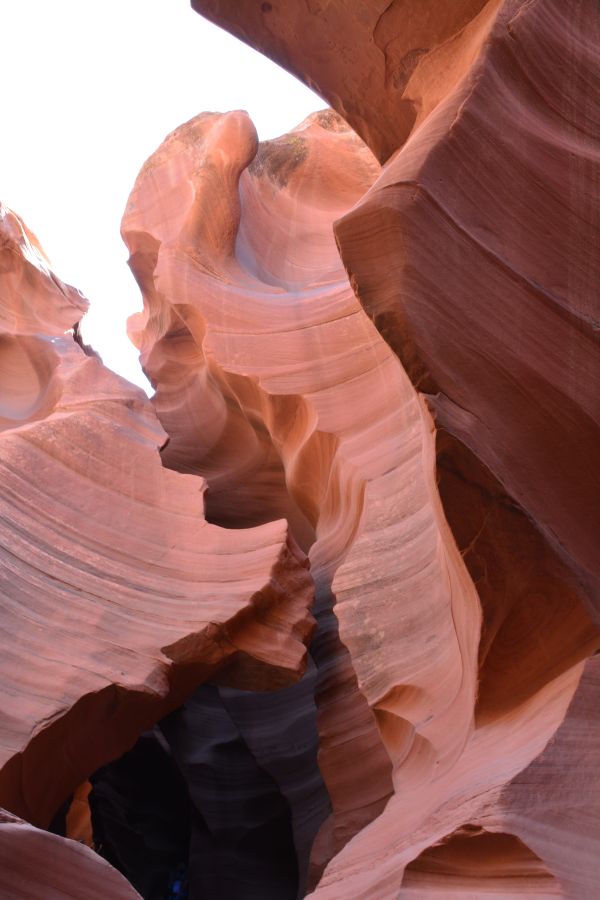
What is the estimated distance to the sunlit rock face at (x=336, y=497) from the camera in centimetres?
360

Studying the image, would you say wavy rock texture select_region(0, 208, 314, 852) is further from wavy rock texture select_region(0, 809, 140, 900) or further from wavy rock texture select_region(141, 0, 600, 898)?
wavy rock texture select_region(0, 809, 140, 900)

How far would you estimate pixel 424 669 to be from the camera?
4.83 meters

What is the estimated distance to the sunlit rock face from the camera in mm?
3602

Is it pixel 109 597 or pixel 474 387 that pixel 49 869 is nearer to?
pixel 474 387

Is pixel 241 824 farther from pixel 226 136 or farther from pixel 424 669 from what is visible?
pixel 226 136

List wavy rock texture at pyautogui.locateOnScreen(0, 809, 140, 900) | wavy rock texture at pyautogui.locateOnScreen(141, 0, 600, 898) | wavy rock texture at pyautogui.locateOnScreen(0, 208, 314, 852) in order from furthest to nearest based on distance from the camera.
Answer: wavy rock texture at pyautogui.locateOnScreen(0, 208, 314, 852) < wavy rock texture at pyautogui.locateOnScreen(141, 0, 600, 898) < wavy rock texture at pyautogui.locateOnScreen(0, 809, 140, 900)

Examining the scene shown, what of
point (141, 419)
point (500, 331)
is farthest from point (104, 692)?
point (500, 331)

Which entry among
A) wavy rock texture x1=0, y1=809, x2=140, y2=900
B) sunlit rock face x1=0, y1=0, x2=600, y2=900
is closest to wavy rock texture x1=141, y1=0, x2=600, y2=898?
sunlit rock face x1=0, y1=0, x2=600, y2=900

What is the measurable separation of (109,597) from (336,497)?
5.73 feet

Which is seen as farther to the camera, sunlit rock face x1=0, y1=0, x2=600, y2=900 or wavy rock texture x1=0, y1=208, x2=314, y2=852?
wavy rock texture x1=0, y1=208, x2=314, y2=852

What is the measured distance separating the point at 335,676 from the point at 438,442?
3724 mm

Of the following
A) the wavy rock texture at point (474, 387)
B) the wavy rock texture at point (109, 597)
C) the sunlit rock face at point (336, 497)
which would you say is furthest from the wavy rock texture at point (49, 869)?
the wavy rock texture at point (109, 597)

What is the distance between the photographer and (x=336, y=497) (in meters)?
7.17

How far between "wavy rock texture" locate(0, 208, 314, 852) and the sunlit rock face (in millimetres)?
20
